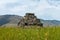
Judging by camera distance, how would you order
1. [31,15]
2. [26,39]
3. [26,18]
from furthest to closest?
[31,15] < [26,18] < [26,39]

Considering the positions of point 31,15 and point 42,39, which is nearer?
point 42,39

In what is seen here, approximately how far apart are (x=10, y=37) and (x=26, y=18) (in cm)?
6541

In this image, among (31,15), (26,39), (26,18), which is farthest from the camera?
(31,15)

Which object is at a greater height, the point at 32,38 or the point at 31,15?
the point at 32,38

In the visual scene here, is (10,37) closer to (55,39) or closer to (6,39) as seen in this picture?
(6,39)

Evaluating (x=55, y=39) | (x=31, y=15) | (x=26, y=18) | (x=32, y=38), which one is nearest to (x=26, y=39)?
(x=32, y=38)

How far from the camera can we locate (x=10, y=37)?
5793mm

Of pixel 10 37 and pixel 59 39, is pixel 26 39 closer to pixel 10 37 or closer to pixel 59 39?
pixel 10 37

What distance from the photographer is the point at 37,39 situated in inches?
206

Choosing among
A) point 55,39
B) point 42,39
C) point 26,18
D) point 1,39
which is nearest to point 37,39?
point 42,39

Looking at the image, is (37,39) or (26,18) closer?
(37,39)

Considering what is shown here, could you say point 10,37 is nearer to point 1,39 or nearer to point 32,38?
point 1,39

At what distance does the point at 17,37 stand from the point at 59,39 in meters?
1.29

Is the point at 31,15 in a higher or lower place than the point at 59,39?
lower
